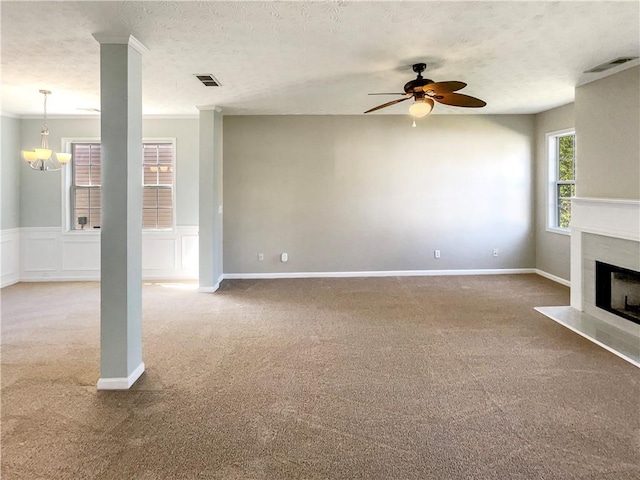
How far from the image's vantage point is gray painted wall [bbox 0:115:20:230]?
249 inches

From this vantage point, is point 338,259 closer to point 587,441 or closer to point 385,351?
point 385,351

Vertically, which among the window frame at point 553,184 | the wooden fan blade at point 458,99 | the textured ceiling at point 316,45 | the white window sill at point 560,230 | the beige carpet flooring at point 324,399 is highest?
the textured ceiling at point 316,45

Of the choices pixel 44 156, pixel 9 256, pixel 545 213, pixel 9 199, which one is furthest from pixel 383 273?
pixel 9 199

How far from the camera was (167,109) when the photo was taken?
20.4ft

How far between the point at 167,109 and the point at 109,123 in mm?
3518

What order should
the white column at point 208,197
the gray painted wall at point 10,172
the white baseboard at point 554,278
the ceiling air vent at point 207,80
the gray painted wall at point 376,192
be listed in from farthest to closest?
the gray painted wall at point 376,192, the gray painted wall at point 10,172, the white baseboard at point 554,278, the white column at point 208,197, the ceiling air vent at point 207,80

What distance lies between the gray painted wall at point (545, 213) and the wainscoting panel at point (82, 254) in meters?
5.88

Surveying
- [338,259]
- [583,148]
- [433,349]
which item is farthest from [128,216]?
[583,148]

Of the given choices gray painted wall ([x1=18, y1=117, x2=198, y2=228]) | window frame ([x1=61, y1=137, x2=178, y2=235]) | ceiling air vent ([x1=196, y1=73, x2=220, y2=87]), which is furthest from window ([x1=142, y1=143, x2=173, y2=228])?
ceiling air vent ([x1=196, y1=73, x2=220, y2=87])

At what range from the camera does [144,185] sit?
696 centimetres

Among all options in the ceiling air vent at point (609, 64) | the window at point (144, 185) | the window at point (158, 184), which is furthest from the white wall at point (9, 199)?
the ceiling air vent at point (609, 64)

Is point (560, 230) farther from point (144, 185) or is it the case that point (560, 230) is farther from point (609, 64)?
point (144, 185)

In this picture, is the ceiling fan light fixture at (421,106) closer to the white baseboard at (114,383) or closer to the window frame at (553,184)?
the white baseboard at (114,383)

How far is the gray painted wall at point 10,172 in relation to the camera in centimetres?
633
